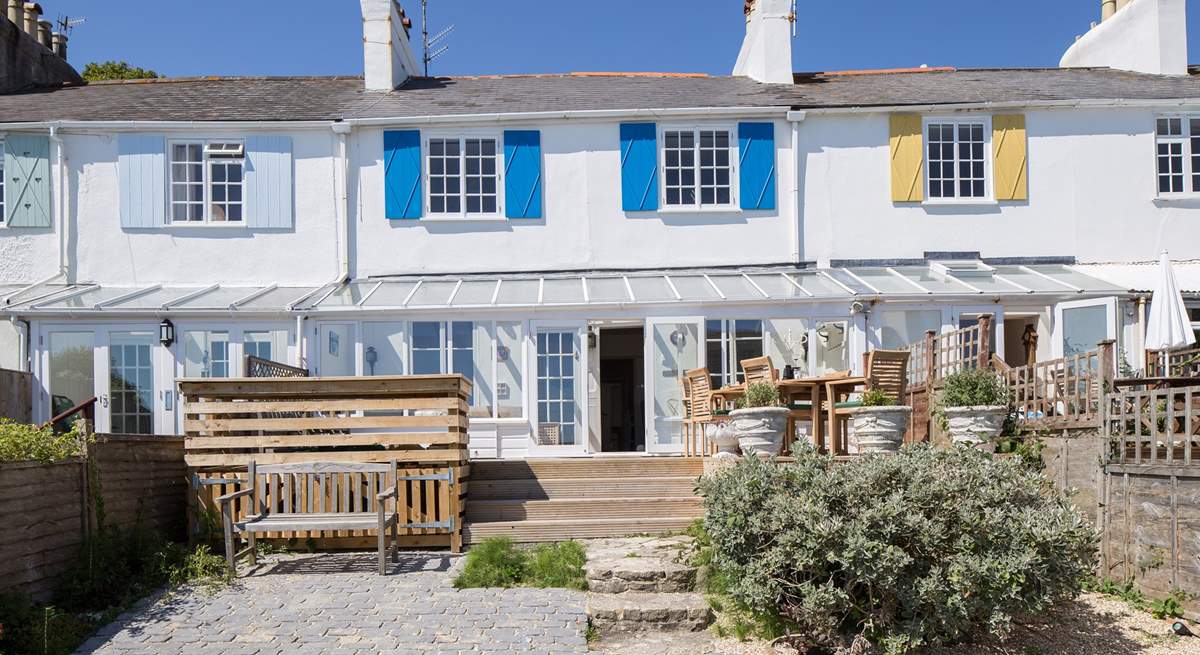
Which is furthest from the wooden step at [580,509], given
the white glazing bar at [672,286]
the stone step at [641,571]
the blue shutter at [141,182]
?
the blue shutter at [141,182]

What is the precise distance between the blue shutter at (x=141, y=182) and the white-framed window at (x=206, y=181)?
0.16 m

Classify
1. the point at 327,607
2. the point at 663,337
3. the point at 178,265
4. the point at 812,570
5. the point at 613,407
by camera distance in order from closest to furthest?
the point at 812,570, the point at 327,607, the point at 663,337, the point at 178,265, the point at 613,407

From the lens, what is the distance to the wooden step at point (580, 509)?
30.0 feet

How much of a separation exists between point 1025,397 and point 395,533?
18.8ft

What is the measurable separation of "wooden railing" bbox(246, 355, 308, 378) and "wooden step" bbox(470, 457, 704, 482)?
2266mm

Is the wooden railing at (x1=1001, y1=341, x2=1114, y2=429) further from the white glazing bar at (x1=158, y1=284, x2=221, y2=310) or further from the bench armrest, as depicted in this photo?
the white glazing bar at (x1=158, y1=284, x2=221, y2=310)

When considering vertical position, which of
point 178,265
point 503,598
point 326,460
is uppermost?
point 178,265

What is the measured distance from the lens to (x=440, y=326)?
43.0 ft

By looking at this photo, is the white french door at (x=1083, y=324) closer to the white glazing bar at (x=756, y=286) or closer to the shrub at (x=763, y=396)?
the white glazing bar at (x=756, y=286)

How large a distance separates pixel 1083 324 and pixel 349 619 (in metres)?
10.1

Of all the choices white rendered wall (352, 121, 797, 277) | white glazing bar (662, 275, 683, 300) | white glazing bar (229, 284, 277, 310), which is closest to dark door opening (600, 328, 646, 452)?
white rendered wall (352, 121, 797, 277)

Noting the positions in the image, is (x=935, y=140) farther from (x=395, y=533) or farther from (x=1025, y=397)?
(x=395, y=533)

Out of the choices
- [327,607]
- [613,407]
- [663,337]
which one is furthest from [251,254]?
[327,607]

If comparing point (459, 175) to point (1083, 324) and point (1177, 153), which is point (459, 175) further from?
point (1177, 153)
